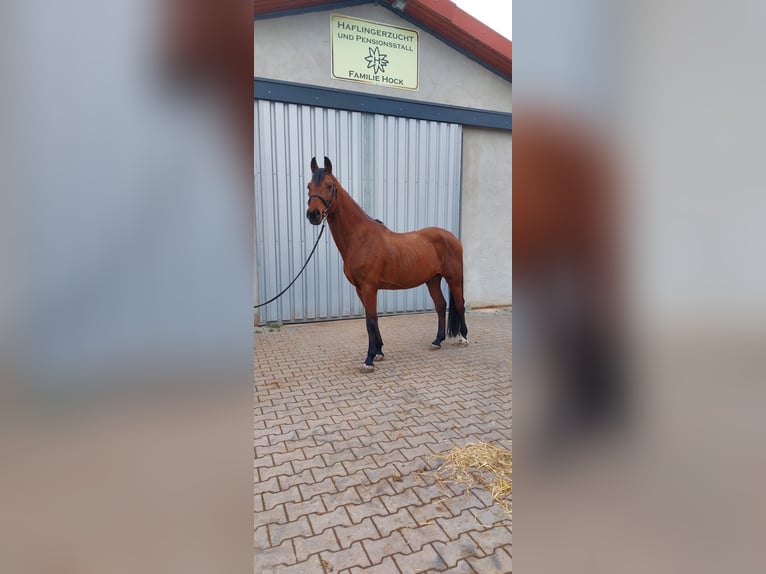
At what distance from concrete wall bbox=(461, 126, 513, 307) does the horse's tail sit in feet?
8.65

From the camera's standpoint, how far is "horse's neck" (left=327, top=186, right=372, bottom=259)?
13.9 ft

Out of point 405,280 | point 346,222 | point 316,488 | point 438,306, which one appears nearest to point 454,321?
point 438,306

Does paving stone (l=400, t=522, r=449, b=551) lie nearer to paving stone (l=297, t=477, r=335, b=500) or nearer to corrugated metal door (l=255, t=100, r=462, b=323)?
paving stone (l=297, t=477, r=335, b=500)

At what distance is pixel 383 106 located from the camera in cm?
684

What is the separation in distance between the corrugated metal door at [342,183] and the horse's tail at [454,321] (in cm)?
199

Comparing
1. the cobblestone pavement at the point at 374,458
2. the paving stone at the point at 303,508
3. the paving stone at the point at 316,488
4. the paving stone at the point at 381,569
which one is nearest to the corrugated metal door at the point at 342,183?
the cobblestone pavement at the point at 374,458

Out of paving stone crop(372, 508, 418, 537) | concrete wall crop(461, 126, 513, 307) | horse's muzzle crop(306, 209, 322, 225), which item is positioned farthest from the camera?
concrete wall crop(461, 126, 513, 307)

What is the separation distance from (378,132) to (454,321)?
3398 millimetres

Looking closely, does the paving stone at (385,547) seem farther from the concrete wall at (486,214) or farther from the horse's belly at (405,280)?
the concrete wall at (486,214)

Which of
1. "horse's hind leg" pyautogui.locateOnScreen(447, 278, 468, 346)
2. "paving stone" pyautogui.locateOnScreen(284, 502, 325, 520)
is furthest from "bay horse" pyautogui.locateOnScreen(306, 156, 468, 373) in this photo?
"paving stone" pyautogui.locateOnScreen(284, 502, 325, 520)
